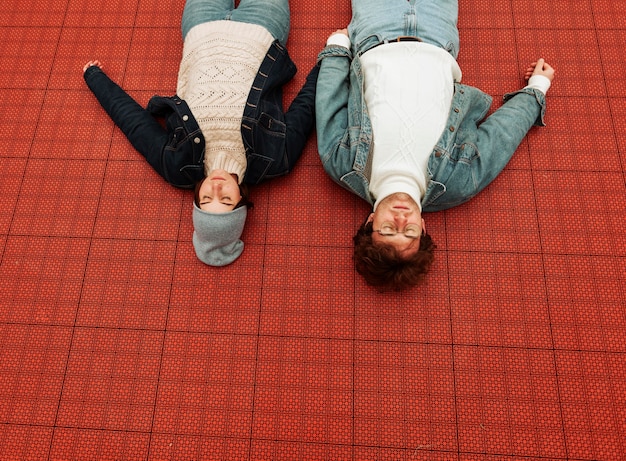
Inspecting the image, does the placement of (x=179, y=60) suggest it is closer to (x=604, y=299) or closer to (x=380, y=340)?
(x=380, y=340)

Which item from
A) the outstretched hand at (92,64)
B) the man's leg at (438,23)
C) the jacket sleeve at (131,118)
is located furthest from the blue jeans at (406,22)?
the outstretched hand at (92,64)

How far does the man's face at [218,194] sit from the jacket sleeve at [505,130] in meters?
0.88

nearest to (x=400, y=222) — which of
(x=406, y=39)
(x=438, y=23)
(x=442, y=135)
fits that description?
(x=442, y=135)

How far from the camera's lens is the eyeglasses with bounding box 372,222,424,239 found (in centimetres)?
145

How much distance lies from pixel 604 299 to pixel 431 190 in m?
0.77

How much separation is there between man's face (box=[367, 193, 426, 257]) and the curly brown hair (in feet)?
0.07

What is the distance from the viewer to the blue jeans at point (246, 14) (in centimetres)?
189

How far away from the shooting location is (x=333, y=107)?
1.75 metres

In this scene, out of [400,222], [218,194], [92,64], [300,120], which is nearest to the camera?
[400,222]

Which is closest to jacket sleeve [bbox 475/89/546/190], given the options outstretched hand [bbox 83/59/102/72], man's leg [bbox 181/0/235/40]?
man's leg [bbox 181/0/235/40]

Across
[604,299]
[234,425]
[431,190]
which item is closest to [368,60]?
[431,190]

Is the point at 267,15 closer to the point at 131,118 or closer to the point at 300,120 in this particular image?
the point at 300,120

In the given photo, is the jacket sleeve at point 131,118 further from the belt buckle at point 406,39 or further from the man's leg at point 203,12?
the belt buckle at point 406,39

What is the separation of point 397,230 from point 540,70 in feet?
3.43
